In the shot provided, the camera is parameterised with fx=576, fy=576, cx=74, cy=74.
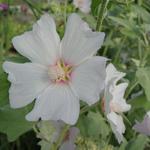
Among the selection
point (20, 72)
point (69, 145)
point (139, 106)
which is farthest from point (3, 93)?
point (139, 106)

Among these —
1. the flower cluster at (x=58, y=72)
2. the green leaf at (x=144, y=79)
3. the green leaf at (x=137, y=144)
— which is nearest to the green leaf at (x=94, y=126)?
the green leaf at (x=137, y=144)

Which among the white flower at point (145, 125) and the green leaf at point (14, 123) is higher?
the white flower at point (145, 125)

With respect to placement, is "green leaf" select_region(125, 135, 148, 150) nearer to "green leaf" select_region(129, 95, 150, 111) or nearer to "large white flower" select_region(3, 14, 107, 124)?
"green leaf" select_region(129, 95, 150, 111)

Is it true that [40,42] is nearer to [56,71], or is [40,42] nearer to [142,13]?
[56,71]

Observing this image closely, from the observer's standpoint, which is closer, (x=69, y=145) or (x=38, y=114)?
(x=38, y=114)

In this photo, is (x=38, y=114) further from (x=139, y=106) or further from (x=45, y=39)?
(x=139, y=106)

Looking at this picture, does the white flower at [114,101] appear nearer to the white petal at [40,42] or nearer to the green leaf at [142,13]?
the white petal at [40,42]
